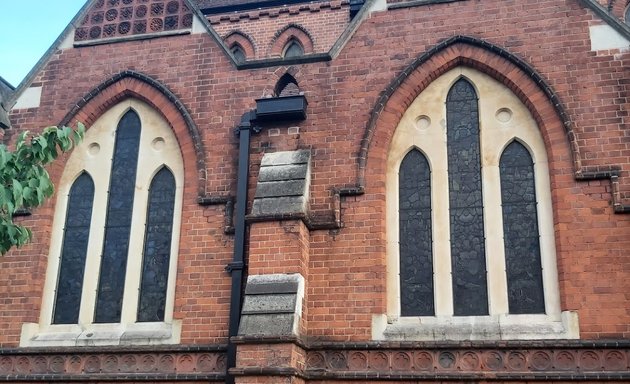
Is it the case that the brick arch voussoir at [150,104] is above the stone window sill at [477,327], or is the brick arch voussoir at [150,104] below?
above

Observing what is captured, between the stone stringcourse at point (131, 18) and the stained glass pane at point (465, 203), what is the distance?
494 cm

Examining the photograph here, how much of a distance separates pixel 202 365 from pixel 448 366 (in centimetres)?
345

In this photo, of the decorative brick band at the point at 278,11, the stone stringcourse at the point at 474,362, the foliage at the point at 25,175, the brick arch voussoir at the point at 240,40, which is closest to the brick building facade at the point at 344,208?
the stone stringcourse at the point at 474,362

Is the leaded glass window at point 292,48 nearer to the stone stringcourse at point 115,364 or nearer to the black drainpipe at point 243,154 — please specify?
the black drainpipe at point 243,154

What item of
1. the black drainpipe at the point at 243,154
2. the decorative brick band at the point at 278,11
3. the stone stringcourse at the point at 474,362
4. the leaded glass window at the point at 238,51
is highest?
the decorative brick band at the point at 278,11

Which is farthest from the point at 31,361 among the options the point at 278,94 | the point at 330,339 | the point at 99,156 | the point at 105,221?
the point at 278,94

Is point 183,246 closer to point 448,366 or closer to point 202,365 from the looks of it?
point 202,365

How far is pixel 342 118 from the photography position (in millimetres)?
11109

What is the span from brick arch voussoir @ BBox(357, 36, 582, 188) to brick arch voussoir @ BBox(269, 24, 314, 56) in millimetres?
9180

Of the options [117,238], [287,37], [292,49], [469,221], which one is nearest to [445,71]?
[469,221]

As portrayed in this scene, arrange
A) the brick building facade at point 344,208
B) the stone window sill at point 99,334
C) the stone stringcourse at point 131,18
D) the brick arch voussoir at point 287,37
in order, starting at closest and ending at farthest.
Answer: the brick building facade at point 344,208 → the stone window sill at point 99,334 → the stone stringcourse at point 131,18 → the brick arch voussoir at point 287,37

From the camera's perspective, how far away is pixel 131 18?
12859 mm

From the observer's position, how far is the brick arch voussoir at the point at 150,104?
11.6 meters

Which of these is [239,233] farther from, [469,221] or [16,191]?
[16,191]
